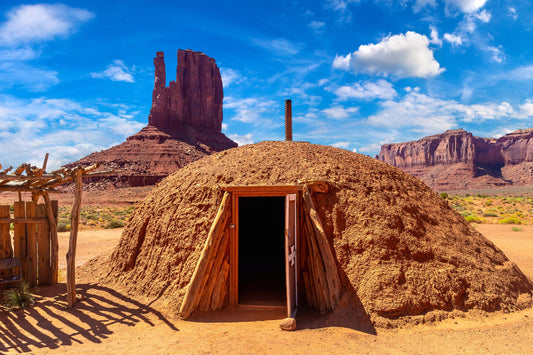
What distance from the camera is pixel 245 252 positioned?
37.8ft

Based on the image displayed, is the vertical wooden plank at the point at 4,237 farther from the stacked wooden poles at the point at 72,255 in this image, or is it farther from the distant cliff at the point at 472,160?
the distant cliff at the point at 472,160

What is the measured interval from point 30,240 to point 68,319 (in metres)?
2.36

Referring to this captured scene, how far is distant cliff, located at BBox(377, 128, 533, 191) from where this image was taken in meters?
85.4

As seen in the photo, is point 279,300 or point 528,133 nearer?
point 279,300

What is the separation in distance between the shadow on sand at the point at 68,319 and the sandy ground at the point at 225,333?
1 centimetres

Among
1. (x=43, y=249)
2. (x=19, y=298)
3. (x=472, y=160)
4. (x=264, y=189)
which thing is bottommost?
(x=19, y=298)

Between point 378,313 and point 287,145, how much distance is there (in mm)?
4031

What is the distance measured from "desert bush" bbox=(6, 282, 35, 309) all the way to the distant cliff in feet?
279

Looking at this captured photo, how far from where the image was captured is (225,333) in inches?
213

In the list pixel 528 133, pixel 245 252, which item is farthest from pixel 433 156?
pixel 245 252

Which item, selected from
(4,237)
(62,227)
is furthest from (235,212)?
(62,227)

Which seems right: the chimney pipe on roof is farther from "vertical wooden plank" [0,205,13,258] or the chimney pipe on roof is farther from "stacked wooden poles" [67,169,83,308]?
"vertical wooden plank" [0,205,13,258]

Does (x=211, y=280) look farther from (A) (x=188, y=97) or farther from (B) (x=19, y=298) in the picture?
(A) (x=188, y=97)

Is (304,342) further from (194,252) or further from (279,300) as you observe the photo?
(194,252)
